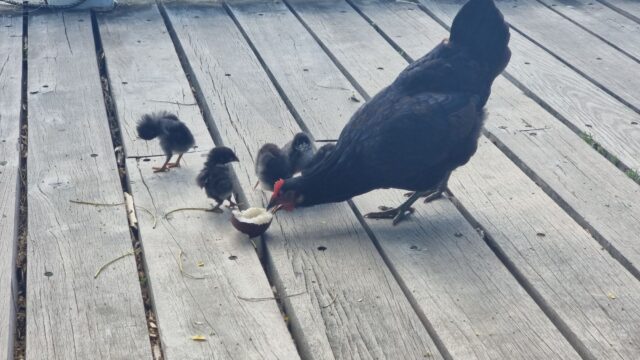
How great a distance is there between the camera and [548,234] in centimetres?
445

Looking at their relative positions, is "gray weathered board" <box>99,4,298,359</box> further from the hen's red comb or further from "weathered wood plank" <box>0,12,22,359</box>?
"weathered wood plank" <box>0,12,22,359</box>

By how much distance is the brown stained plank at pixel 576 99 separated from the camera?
5.51 meters

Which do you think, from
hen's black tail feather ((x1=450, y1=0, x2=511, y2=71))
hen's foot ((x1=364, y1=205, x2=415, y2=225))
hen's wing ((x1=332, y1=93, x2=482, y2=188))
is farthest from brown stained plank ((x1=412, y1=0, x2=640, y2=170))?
hen's foot ((x1=364, y1=205, x2=415, y2=225))

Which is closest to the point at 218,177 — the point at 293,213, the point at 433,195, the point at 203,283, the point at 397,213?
the point at 293,213

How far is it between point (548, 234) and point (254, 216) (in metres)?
1.39

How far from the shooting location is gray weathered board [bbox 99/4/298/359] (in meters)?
3.55

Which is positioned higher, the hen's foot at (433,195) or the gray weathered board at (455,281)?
the gray weathered board at (455,281)

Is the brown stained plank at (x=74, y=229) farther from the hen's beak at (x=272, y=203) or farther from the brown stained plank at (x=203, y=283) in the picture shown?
the hen's beak at (x=272, y=203)

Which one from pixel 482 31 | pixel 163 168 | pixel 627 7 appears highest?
pixel 482 31

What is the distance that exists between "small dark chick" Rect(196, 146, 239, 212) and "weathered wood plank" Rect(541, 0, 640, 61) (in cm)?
354

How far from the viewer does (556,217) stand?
4.62m

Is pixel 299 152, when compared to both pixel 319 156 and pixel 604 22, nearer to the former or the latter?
pixel 319 156

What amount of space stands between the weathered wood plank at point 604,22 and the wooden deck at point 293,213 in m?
0.06

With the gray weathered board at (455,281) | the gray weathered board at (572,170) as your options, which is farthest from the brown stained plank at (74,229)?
the gray weathered board at (572,170)
